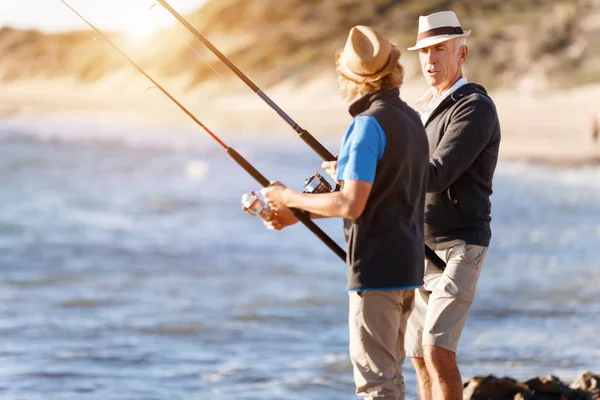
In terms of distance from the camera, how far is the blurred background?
6.11 meters

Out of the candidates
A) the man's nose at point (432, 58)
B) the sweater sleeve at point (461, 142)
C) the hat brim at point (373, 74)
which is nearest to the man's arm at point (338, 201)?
the hat brim at point (373, 74)

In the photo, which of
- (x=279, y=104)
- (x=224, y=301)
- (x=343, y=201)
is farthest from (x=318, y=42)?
(x=343, y=201)

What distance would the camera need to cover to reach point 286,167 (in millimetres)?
36750

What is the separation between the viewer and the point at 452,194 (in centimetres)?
292

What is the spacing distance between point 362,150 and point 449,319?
687mm

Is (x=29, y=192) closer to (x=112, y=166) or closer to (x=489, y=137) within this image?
(x=112, y=166)

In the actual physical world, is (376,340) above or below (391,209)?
below

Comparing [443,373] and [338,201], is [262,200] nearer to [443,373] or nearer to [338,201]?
[338,201]

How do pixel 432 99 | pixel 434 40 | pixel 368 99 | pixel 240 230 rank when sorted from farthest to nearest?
pixel 240 230
pixel 432 99
pixel 434 40
pixel 368 99

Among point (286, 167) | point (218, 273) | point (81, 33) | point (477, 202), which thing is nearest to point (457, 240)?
point (477, 202)

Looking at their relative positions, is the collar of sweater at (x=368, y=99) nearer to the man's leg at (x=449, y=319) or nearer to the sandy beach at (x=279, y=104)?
the man's leg at (x=449, y=319)

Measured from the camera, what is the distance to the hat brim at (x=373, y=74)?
248cm

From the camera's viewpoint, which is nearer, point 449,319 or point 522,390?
point 449,319

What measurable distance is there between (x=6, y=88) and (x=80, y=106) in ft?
20.3
